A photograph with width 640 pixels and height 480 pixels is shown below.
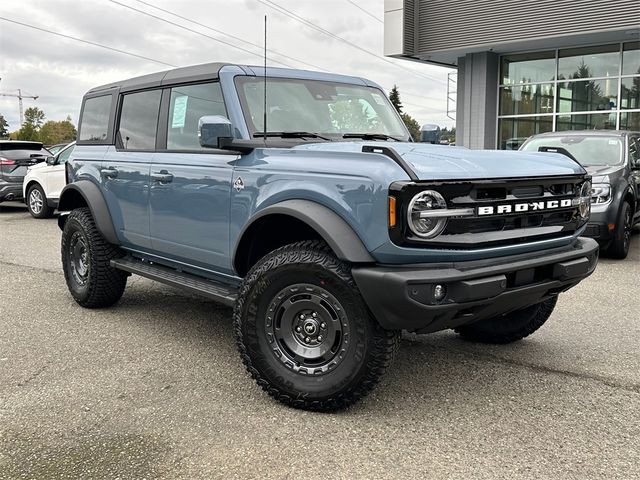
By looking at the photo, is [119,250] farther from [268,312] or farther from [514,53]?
[514,53]

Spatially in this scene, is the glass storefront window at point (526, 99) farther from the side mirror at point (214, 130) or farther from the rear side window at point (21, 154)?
the side mirror at point (214, 130)

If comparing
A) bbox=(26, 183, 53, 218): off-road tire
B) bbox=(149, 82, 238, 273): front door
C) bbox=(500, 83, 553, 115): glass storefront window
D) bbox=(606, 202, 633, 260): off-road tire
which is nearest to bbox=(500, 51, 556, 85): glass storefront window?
bbox=(500, 83, 553, 115): glass storefront window

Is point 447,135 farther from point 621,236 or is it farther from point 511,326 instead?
point 511,326

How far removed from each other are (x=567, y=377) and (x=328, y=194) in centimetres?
197

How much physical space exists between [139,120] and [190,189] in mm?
1238

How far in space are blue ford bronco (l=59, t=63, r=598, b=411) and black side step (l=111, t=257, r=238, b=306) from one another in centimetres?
2

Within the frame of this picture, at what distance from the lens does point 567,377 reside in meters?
4.02

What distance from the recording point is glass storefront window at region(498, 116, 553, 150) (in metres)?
19.0

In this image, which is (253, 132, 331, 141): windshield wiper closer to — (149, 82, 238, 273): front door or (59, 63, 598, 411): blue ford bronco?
(59, 63, 598, 411): blue ford bronco

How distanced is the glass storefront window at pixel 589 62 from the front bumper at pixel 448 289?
1620 centimetres

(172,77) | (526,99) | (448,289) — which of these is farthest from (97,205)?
(526,99)

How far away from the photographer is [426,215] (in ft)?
10.0

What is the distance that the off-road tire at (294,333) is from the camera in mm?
3230

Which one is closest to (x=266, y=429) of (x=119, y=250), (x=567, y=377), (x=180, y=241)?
(x=180, y=241)
